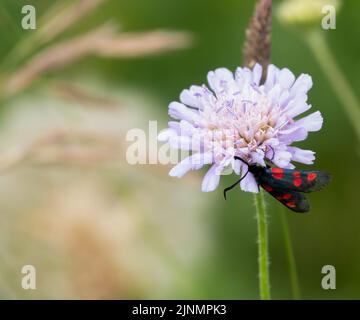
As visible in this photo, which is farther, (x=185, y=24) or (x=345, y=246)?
(x=185, y=24)

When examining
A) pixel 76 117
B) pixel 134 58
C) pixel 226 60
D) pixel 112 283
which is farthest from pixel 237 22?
→ pixel 112 283

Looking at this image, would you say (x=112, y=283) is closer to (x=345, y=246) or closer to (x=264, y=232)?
(x=345, y=246)

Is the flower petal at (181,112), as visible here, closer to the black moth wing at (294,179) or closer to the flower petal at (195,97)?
the flower petal at (195,97)

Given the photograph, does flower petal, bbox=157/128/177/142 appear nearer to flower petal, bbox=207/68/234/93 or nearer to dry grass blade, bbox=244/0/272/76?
flower petal, bbox=207/68/234/93

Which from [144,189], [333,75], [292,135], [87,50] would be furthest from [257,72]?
[144,189]
